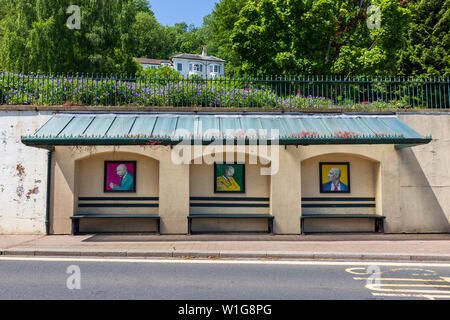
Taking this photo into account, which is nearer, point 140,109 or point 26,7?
point 140,109

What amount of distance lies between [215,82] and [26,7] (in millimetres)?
22719

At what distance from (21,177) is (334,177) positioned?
10.1m

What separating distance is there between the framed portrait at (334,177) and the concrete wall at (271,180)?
20 centimetres

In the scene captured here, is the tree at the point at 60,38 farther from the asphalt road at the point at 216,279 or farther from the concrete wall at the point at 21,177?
the asphalt road at the point at 216,279

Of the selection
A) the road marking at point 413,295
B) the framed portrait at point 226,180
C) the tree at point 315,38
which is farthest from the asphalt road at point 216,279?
the tree at point 315,38

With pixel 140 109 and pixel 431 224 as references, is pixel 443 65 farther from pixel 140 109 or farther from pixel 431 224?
pixel 140 109

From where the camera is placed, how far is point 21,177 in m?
10.9

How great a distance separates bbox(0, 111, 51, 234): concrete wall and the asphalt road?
10.3 ft

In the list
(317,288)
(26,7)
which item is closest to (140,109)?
(317,288)

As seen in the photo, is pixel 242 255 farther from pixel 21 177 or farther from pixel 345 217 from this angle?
pixel 21 177

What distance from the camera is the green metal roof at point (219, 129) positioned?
9656 mm

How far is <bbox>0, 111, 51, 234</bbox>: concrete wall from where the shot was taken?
10.8 m

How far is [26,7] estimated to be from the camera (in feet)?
88.0

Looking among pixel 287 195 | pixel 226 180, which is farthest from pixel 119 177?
pixel 287 195
